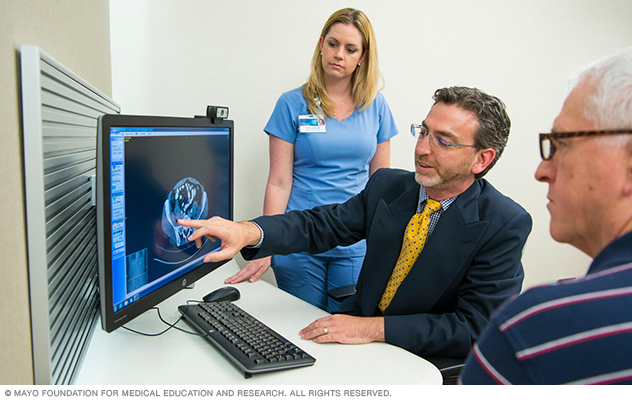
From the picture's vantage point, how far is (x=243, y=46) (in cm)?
244

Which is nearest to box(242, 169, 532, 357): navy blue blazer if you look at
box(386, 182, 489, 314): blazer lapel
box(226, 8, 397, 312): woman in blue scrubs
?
box(386, 182, 489, 314): blazer lapel

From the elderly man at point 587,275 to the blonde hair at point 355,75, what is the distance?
1.42 metres

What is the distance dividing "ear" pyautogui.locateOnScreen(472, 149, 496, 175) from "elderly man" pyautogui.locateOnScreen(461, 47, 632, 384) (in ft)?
2.30

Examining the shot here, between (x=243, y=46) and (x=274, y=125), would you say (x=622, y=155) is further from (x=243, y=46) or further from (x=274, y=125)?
(x=243, y=46)

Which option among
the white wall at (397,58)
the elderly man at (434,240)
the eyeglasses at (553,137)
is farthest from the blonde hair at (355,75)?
the eyeglasses at (553,137)

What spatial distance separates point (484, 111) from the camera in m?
1.43

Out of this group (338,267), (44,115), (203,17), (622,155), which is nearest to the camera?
(622,155)

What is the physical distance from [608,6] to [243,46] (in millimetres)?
2738

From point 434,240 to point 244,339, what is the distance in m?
Result: 0.63

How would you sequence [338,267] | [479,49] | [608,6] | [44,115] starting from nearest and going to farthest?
[44,115]
[338,267]
[479,49]
[608,6]

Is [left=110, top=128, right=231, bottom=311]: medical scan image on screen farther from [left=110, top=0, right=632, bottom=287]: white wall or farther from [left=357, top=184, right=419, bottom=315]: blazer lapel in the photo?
[left=110, top=0, right=632, bottom=287]: white wall

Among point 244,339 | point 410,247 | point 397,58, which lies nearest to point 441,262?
point 410,247

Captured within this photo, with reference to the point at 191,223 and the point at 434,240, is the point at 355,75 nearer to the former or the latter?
the point at 434,240

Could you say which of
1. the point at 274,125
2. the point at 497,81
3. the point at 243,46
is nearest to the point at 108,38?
the point at 243,46
